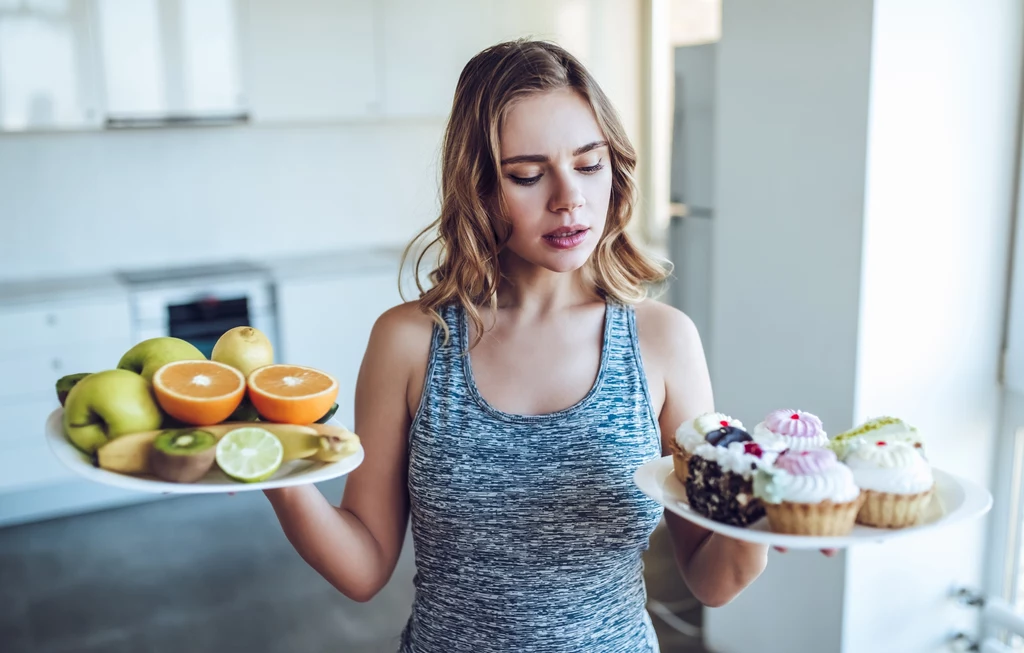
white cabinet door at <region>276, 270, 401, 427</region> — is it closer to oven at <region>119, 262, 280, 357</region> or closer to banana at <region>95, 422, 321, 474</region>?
oven at <region>119, 262, 280, 357</region>

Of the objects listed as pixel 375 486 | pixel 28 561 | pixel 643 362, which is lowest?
pixel 28 561

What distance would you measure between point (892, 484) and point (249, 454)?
73 centimetres

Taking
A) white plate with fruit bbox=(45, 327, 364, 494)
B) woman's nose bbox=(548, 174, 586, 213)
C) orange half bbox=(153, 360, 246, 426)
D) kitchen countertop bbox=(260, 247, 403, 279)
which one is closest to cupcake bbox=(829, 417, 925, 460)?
woman's nose bbox=(548, 174, 586, 213)

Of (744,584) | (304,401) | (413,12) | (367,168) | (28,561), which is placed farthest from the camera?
(367,168)

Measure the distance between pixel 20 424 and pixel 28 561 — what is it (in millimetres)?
530

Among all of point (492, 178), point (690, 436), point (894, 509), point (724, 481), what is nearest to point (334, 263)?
point (492, 178)

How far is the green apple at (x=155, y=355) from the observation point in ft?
3.56

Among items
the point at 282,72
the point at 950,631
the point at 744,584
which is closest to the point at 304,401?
the point at 744,584

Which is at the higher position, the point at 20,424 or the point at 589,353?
the point at 589,353

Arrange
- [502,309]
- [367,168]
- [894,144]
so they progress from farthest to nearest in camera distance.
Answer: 1. [367,168]
2. [894,144]
3. [502,309]

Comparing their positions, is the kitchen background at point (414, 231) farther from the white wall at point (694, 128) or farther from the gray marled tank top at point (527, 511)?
the gray marled tank top at point (527, 511)

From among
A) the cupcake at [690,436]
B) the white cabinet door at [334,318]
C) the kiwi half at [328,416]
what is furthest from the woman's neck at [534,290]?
the white cabinet door at [334,318]

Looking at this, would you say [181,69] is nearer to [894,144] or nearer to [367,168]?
[367,168]

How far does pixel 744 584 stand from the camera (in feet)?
4.12
